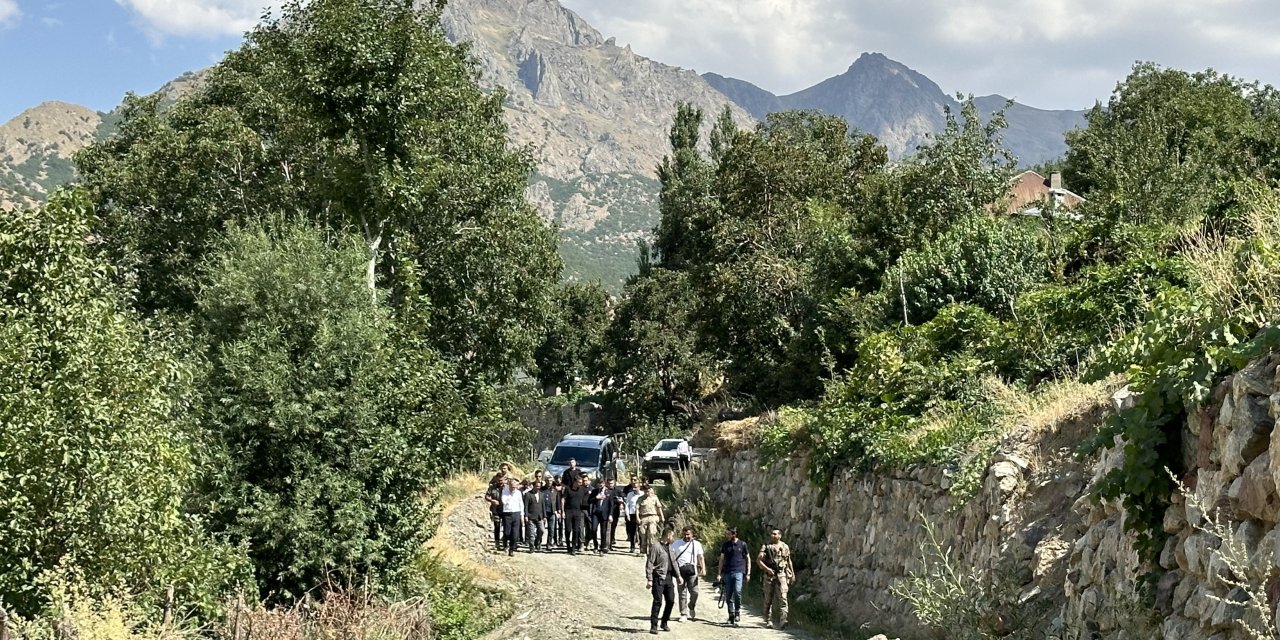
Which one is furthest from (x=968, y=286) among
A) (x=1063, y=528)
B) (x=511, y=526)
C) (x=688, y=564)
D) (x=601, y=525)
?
(x=1063, y=528)

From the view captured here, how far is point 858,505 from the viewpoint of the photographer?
1727cm

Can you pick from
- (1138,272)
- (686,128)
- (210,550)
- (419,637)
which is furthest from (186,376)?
(686,128)

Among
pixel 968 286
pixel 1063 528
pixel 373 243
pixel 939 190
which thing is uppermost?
pixel 939 190

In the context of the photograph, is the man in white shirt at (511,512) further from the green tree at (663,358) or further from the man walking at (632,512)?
the green tree at (663,358)

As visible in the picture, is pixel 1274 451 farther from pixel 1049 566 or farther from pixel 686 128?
pixel 686 128

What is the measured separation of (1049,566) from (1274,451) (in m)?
4.37

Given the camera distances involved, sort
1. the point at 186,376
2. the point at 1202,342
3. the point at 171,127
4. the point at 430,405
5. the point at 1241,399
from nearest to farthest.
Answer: the point at 1241,399 → the point at 1202,342 → the point at 186,376 → the point at 430,405 → the point at 171,127

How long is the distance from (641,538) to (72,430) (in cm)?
1220

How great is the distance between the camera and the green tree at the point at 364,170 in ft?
74.5

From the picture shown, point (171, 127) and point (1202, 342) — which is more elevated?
point (171, 127)

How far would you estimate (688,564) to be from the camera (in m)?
16.2

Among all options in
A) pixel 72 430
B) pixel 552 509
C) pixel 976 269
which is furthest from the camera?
pixel 552 509

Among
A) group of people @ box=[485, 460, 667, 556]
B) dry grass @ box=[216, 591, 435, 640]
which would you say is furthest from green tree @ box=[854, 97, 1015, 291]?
dry grass @ box=[216, 591, 435, 640]

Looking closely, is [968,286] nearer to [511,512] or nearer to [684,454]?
[511,512]
